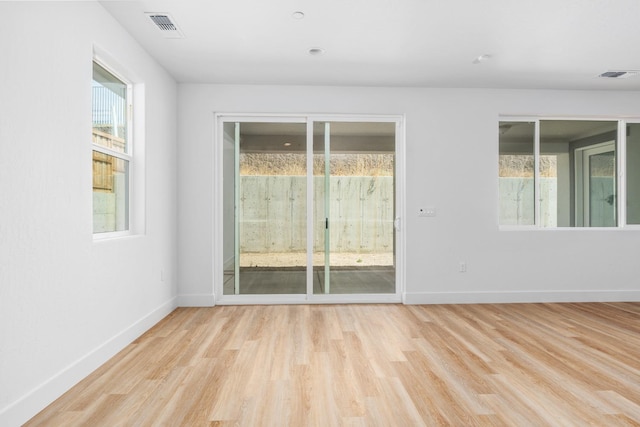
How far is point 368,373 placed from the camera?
262cm

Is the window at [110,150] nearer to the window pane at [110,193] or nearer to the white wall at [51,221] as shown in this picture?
the window pane at [110,193]

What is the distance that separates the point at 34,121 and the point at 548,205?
5.18m

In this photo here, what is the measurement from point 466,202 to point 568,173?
144cm

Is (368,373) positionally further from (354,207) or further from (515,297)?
(515,297)

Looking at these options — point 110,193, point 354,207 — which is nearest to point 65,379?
point 110,193

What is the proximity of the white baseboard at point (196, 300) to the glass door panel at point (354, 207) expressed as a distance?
1.23 metres

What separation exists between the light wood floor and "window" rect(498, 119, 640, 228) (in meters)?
1.33

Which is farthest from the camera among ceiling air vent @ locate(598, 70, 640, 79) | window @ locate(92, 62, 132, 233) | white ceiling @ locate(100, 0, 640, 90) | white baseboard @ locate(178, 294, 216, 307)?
white baseboard @ locate(178, 294, 216, 307)

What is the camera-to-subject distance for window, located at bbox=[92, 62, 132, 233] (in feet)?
9.60

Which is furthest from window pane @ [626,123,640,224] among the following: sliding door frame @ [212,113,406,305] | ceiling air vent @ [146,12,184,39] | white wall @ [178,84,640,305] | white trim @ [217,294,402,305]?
ceiling air vent @ [146,12,184,39]

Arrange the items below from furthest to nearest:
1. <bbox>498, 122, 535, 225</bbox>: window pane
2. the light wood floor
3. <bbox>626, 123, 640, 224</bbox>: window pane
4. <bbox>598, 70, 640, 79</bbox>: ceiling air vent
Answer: <bbox>626, 123, 640, 224</bbox>: window pane < <bbox>498, 122, 535, 225</bbox>: window pane < <bbox>598, 70, 640, 79</bbox>: ceiling air vent < the light wood floor

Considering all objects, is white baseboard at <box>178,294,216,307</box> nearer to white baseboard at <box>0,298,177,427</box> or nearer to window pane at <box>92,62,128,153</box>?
white baseboard at <box>0,298,177,427</box>

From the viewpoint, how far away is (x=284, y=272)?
15.4ft

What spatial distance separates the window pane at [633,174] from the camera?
4879 millimetres
